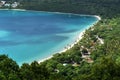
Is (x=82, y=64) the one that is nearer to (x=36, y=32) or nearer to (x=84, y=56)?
(x=84, y=56)

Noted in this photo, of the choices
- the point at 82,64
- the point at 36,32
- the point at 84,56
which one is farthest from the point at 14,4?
the point at 82,64

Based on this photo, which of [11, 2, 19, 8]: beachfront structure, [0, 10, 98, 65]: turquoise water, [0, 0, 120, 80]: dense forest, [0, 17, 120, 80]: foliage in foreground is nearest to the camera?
[0, 17, 120, 80]: foliage in foreground

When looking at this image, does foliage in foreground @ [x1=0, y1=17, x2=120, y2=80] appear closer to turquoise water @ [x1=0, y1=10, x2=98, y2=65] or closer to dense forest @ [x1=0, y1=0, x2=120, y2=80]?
dense forest @ [x1=0, y1=0, x2=120, y2=80]

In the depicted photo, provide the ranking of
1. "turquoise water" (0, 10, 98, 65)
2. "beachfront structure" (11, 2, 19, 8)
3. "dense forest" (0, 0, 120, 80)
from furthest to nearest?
1. "beachfront structure" (11, 2, 19, 8)
2. "turquoise water" (0, 10, 98, 65)
3. "dense forest" (0, 0, 120, 80)

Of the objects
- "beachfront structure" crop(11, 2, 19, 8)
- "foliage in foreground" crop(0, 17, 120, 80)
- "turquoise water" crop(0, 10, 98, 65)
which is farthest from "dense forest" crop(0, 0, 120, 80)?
"turquoise water" crop(0, 10, 98, 65)

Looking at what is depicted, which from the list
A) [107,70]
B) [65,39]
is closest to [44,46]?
[65,39]

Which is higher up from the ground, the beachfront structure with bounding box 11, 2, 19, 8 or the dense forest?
the dense forest
